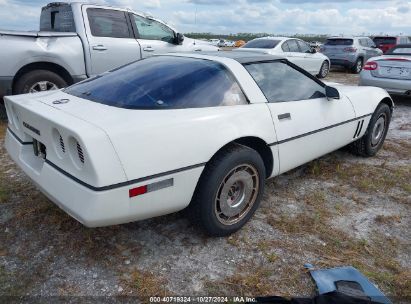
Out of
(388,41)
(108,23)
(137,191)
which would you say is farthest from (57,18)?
(388,41)

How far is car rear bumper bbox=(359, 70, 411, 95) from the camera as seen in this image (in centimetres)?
713

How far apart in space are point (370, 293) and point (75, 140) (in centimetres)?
205

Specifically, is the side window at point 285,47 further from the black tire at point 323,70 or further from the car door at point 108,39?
the car door at point 108,39

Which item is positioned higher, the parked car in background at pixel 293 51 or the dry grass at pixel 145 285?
the parked car in background at pixel 293 51

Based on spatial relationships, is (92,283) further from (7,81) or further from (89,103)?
(7,81)

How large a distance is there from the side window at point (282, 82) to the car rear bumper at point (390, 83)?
4473 millimetres

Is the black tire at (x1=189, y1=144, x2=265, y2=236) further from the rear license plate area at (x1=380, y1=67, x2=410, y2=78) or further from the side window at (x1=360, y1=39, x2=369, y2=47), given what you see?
the side window at (x1=360, y1=39, x2=369, y2=47)

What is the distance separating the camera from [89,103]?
2543 millimetres

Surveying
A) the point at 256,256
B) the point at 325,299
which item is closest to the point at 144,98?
the point at 256,256

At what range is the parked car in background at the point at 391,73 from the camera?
7152 millimetres

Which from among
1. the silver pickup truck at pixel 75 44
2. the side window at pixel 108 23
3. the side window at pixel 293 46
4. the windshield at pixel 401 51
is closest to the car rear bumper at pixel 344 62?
the side window at pixel 293 46

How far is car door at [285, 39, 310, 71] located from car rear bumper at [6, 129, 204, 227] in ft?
28.9

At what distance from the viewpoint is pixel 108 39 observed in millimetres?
6008

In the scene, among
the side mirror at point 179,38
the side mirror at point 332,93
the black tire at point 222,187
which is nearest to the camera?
the black tire at point 222,187
